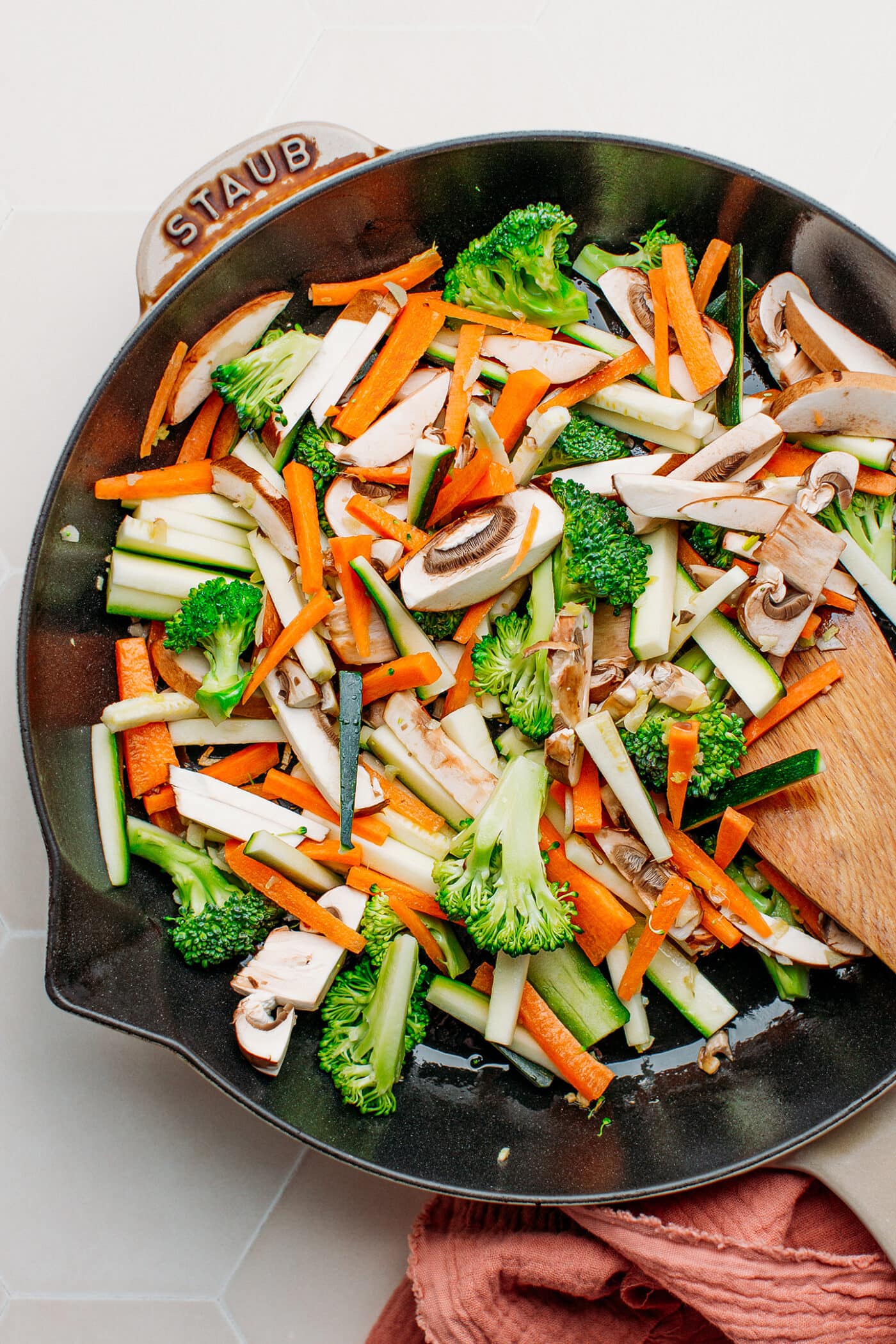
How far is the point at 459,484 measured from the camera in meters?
2.00

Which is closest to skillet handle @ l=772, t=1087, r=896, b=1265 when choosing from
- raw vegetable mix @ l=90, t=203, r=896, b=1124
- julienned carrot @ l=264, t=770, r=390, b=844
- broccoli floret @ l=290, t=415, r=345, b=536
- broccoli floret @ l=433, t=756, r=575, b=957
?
raw vegetable mix @ l=90, t=203, r=896, b=1124

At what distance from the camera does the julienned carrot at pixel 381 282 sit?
2121 millimetres

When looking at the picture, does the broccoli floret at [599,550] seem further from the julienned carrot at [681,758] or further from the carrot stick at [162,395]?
the carrot stick at [162,395]

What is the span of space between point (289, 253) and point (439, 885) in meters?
1.53

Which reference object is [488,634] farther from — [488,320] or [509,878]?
[488,320]

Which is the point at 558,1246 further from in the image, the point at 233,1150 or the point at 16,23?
the point at 16,23

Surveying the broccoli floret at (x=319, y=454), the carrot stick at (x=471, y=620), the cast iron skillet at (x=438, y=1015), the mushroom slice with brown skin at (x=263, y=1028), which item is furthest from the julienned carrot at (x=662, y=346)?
→ the mushroom slice with brown skin at (x=263, y=1028)

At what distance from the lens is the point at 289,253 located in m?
2.07

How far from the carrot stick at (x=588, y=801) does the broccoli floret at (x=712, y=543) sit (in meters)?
0.56

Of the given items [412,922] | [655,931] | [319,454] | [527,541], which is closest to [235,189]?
[319,454]

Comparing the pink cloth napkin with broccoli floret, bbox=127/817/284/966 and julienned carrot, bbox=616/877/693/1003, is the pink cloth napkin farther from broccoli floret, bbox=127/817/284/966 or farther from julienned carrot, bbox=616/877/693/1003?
broccoli floret, bbox=127/817/284/966

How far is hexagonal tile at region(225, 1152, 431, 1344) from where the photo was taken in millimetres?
2314

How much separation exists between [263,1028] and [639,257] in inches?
81.3

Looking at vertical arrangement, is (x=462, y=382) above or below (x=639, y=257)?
below
